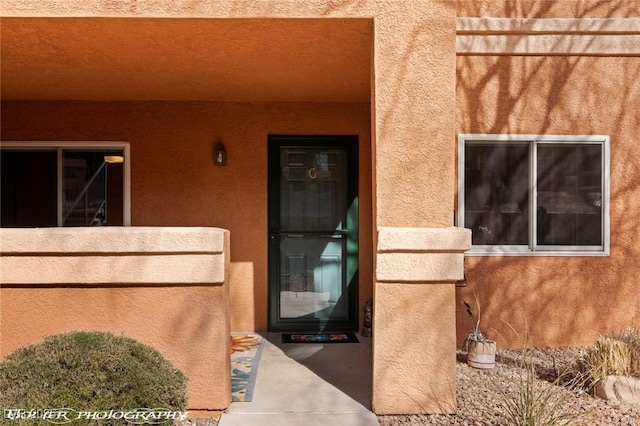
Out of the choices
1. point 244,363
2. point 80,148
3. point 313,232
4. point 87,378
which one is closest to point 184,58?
point 80,148

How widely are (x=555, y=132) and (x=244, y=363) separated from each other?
4.26 metres

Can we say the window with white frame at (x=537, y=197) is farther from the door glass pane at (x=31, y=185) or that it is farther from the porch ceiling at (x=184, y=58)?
the door glass pane at (x=31, y=185)

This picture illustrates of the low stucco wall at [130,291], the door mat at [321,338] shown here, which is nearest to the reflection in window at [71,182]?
the door mat at [321,338]

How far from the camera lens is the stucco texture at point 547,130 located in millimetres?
5797

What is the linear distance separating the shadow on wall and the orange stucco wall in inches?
60.1

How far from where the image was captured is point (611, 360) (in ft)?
14.6

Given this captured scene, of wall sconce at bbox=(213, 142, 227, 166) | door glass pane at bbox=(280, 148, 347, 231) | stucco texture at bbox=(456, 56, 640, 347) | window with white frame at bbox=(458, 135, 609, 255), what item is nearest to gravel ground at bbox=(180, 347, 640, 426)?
stucco texture at bbox=(456, 56, 640, 347)

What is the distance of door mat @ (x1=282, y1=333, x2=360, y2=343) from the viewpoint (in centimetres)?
625

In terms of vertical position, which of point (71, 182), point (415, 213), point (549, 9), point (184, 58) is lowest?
point (415, 213)

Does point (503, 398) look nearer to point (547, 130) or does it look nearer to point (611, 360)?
point (611, 360)

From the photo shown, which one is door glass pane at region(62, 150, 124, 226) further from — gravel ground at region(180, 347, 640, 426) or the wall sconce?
gravel ground at region(180, 347, 640, 426)

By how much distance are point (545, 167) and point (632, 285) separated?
1660 millimetres

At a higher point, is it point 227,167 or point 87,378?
point 227,167

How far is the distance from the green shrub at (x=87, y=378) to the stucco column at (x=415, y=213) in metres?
1.66
